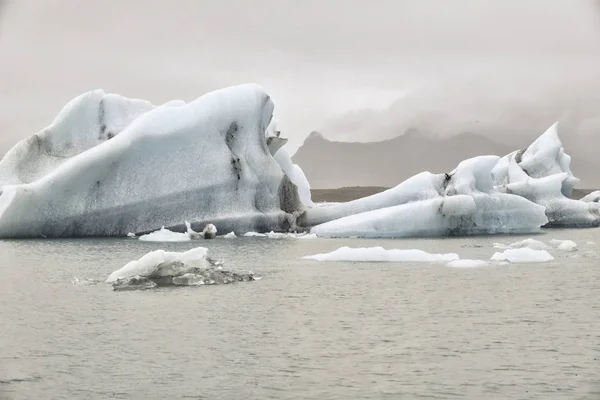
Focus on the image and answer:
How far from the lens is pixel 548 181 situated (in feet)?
117

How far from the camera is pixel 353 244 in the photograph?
24781 millimetres

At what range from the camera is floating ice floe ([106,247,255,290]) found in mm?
14195

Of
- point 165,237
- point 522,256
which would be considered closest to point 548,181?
point 522,256

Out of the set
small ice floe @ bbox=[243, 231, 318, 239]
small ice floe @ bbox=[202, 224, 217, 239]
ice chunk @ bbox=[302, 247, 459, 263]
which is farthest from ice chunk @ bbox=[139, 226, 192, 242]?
ice chunk @ bbox=[302, 247, 459, 263]

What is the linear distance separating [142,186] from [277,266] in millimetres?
8236

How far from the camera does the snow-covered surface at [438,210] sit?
2672 cm

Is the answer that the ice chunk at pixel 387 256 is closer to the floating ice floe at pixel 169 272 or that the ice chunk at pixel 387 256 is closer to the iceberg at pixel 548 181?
the floating ice floe at pixel 169 272

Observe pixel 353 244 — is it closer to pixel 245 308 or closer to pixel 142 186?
pixel 142 186

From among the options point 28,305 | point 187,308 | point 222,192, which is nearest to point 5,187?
point 222,192

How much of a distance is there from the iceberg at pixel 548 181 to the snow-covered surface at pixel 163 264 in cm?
2284

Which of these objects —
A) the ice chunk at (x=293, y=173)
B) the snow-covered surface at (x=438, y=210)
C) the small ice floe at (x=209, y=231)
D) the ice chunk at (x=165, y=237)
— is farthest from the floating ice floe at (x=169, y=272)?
the ice chunk at (x=293, y=173)

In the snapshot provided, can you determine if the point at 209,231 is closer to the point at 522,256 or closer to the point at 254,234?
the point at 254,234

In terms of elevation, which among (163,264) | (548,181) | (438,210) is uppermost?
(548,181)

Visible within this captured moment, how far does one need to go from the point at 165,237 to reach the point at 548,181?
59.6 ft
